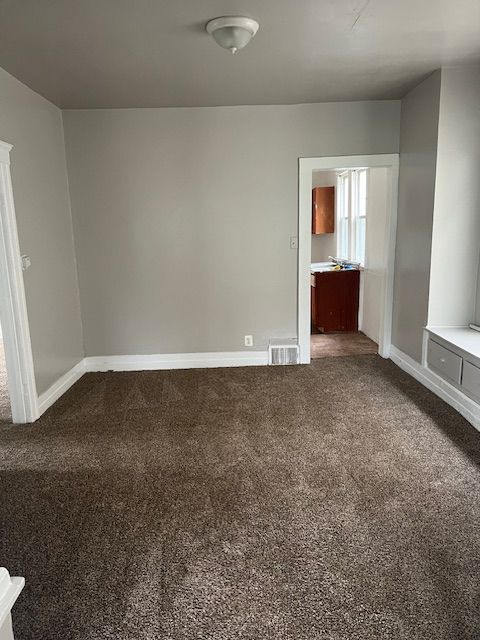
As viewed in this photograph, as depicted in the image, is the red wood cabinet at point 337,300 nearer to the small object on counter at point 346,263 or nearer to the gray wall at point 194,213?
the small object on counter at point 346,263

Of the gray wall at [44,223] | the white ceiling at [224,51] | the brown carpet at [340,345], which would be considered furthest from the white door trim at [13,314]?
the brown carpet at [340,345]

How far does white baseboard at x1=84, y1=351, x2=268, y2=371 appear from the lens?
473 centimetres

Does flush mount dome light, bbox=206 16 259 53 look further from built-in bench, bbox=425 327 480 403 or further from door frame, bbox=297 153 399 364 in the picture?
built-in bench, bbox=425 327 480 403

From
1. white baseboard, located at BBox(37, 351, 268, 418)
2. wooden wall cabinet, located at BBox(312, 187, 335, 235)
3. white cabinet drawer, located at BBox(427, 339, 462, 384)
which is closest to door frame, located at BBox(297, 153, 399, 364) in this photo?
white baseboard, located at BBox(37, 351, 268, 418)

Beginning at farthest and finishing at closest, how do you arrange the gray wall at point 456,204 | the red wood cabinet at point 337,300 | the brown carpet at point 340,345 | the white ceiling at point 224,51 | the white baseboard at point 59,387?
1. the red wood cabinet at point 337,300
2. the brown carpet at point 340,345
3. the white baseboard at point 59,387
4. the gray wall at point 456,204
5. the white ceiling at point 224,51

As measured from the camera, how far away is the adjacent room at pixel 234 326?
6.16 feet

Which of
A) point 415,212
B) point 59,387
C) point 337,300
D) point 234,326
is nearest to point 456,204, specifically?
point 415,212

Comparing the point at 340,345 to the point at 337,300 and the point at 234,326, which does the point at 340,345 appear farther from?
the point at 234,326

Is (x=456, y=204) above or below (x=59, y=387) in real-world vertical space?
above

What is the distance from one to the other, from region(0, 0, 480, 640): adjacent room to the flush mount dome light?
0.02 metres

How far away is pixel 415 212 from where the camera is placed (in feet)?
13.3

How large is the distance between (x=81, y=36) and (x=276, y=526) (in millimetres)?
2874

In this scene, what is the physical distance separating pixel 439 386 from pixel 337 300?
2.53 metres

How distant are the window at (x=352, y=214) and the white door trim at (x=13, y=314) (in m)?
4.16
